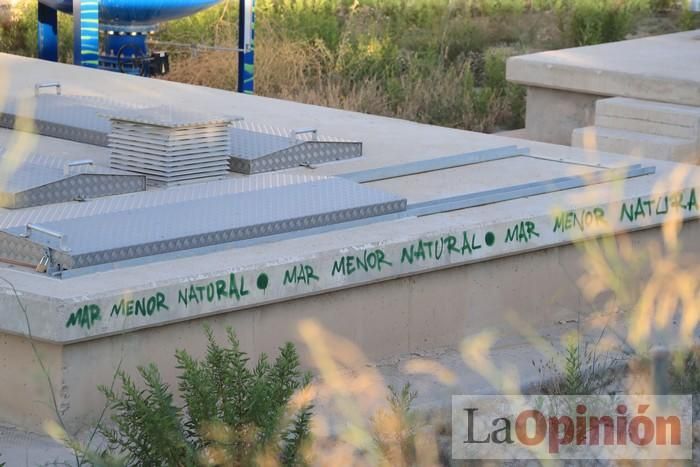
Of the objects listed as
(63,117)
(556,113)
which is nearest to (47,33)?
(556,113)

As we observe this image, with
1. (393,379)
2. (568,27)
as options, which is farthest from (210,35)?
(393,379)

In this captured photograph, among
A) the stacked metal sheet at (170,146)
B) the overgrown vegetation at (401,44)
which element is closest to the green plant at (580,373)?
the stacked metal sheet at (170,146)

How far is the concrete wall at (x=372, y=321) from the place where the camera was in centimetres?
489

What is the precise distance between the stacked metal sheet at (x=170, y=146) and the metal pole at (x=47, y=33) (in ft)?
16.7

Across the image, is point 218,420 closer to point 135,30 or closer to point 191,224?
point 191,224

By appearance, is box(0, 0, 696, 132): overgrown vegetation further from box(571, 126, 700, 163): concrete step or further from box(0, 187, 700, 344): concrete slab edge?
box(0, 187, 700, 344): concrete slab edge

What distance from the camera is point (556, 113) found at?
31.5 feet

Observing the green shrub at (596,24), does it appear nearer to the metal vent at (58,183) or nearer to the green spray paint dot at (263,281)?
the metal vent at (58,183)

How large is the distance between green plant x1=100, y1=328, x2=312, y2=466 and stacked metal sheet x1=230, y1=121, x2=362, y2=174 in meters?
2.15

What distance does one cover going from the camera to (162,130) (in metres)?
6.10

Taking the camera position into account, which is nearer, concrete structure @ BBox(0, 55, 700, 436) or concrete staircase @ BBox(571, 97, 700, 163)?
concrete structure @ BBox(0, 55, 700, 436)

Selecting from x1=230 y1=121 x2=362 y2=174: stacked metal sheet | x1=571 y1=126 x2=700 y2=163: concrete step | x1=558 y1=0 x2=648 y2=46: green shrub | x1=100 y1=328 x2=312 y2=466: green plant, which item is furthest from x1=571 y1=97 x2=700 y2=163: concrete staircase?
x1=100 y1=328 x2=312 y2=466: green plant

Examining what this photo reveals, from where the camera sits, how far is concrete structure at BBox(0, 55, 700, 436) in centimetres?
486

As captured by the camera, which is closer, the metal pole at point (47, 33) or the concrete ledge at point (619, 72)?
the concrete ledge at point (619, 72)
